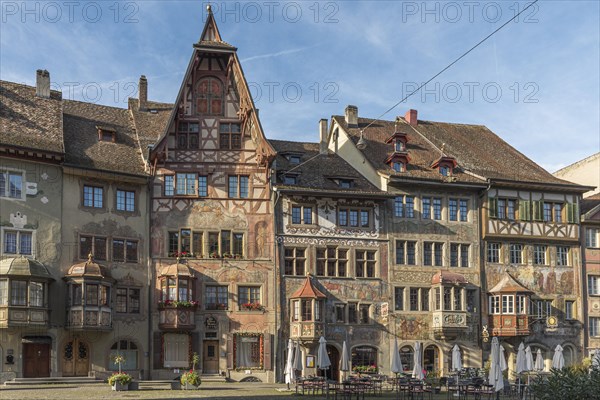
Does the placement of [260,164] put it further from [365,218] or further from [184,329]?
[184,329]

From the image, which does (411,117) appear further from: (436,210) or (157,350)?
(157,350)

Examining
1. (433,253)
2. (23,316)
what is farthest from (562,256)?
(23,316)

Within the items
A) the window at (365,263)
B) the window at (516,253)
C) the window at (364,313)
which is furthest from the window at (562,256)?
the window at (364,313)

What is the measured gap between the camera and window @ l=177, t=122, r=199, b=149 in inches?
1804

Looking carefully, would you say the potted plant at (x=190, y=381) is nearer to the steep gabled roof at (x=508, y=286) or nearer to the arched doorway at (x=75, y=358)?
the arched doorway at (x=75, y=358)

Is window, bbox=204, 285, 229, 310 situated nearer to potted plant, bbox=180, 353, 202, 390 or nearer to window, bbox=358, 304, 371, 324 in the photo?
potted plant, bbox=180, 353, 202, 390

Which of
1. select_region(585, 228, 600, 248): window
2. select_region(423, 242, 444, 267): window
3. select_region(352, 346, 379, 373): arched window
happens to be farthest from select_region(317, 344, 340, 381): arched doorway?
select_region(585, 228, 600, 248): window

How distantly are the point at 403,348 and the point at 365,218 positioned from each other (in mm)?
7404

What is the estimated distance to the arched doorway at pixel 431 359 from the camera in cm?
4734

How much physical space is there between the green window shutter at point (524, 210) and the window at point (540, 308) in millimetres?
4799

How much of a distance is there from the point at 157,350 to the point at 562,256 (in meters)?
24.2

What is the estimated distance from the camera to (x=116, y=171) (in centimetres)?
4316

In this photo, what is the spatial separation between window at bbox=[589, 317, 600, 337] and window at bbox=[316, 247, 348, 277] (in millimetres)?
15572

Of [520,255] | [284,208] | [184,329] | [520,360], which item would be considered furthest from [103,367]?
[520,255]
